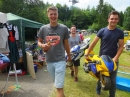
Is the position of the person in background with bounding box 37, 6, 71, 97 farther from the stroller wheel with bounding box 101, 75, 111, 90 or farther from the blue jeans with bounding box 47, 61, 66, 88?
the stroller wheel with bounding box 101, 75, 111, 90

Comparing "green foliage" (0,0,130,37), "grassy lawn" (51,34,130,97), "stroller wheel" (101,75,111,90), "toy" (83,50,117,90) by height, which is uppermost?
"green foliage" (0,0,130,37)

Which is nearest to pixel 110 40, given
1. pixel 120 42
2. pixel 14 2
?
pixel 120 42

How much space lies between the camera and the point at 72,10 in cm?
8850

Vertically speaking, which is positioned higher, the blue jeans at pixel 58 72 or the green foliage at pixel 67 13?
the green foliage at pixel 67 13

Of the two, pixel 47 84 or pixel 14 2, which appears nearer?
pixel 47 84

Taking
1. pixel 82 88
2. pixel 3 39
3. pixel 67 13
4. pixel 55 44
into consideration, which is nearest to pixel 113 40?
pixel 55 44

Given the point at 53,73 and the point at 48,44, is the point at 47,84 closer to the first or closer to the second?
the point at 53,73

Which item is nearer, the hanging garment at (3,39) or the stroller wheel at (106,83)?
the stroller wheel at (106,83)

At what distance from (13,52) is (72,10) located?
8741cm

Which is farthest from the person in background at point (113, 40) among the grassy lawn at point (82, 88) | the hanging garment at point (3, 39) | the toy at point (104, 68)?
the hanging garment at point (3, 39)

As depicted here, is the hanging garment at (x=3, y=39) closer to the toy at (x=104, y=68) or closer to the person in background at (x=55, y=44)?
the person in background at (x=55, y=44)

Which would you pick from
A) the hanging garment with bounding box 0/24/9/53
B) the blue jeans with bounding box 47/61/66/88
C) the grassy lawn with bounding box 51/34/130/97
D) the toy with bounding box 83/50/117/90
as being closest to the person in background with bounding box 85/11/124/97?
the toy with bounding box 83/50/117/90

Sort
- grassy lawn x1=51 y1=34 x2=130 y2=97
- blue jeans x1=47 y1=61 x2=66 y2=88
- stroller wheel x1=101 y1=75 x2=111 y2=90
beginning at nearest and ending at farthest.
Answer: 1. stroller wheel x1=101 y1=75 x2=111 y2=90
2. blue jeans x1=47 y1=61 x2=66 y2=88
3. grassy lawn x1=51 y1=34 x2=130 y2=97

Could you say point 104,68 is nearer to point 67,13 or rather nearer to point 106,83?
point 106,83
